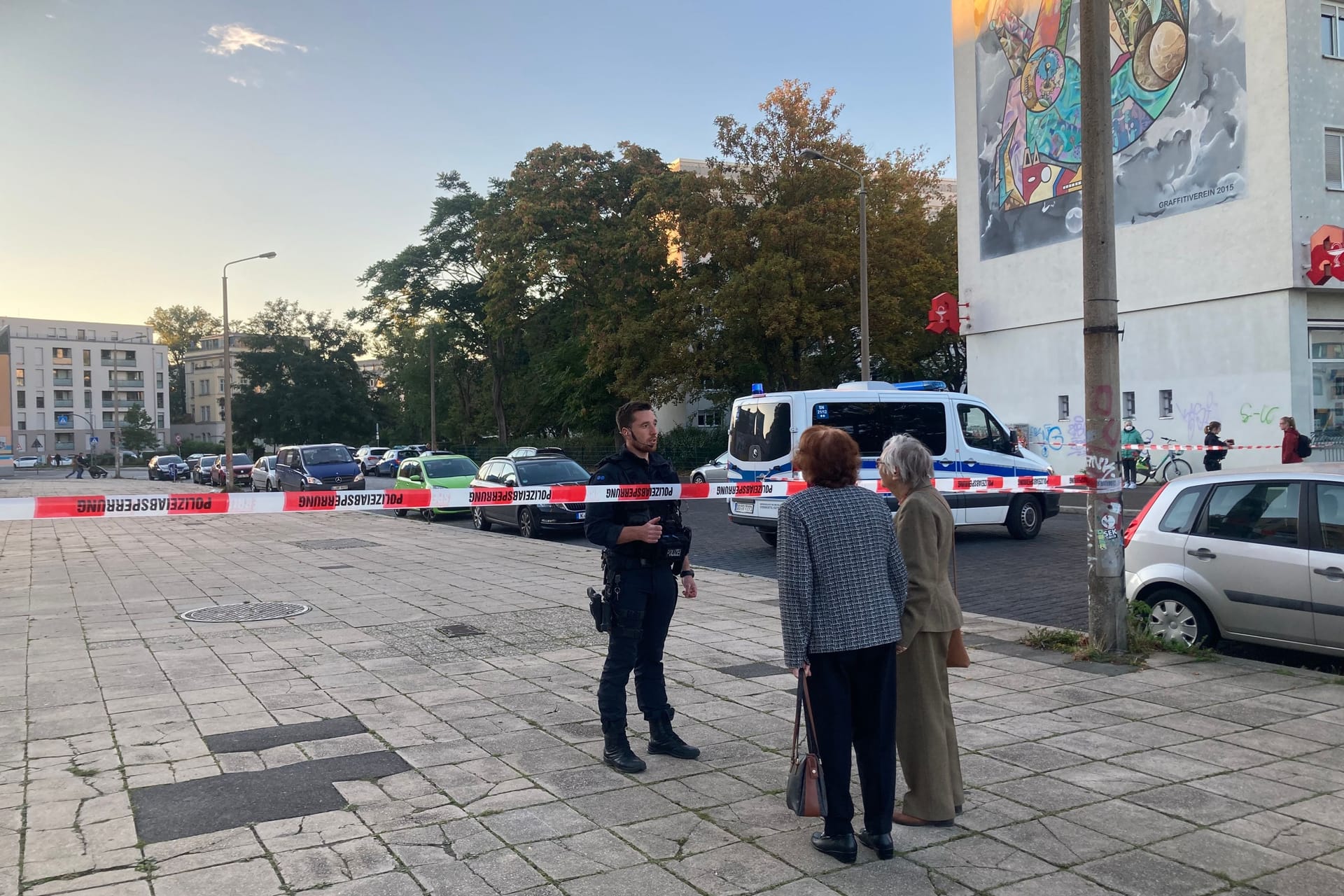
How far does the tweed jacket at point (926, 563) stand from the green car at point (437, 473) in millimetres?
19673

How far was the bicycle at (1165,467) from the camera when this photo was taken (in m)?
26.3

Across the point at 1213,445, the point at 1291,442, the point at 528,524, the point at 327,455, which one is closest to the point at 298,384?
the point at 327,455

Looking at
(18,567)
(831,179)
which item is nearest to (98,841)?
(18,567)

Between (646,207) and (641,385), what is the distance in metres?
6.86

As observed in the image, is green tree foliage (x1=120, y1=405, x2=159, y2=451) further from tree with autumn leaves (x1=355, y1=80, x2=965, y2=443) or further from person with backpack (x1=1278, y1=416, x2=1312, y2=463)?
person with backpack (x1=1278, y1=416, x2=1312, y2=463)

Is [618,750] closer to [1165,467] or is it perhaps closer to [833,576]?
[833,576]

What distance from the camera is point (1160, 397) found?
2745cm

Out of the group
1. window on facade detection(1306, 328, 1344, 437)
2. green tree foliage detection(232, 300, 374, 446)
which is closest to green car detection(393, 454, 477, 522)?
window on facade detection(1306, 328, 1344, 437)

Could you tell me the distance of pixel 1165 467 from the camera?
26641 mm

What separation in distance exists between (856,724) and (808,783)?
0.30 meters

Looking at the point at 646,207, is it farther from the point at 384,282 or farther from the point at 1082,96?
the point at 1082,96

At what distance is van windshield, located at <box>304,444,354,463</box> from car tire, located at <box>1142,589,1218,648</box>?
29.6 m

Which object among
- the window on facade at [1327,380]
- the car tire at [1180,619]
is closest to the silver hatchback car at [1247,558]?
the car tire at [1180,619]

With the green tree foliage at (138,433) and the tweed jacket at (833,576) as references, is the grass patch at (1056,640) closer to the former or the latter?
the tweed jacket at (833,576)
